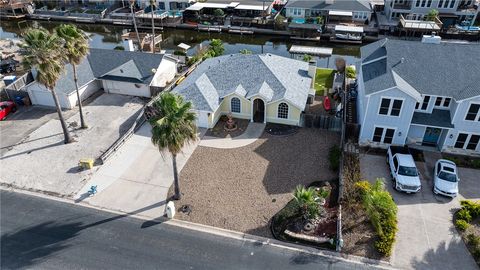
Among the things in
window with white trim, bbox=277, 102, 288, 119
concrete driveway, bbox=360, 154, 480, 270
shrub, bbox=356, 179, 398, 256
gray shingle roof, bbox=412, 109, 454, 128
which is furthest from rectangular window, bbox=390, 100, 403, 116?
window with white trim, bbox=277, 102, 288, 119

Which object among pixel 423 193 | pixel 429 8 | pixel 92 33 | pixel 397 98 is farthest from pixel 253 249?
pixel 92 33

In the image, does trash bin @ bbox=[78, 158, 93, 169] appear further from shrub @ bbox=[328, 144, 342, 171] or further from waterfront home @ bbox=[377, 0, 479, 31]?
waterfront home @ bbox=[377, 0, 479, 31]

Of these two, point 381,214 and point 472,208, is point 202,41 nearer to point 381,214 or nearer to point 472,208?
point 381,214

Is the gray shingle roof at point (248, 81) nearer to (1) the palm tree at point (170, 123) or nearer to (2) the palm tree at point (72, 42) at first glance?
(2) the palm tree at point (72, 42)

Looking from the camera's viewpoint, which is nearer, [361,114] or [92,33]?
[361,114]

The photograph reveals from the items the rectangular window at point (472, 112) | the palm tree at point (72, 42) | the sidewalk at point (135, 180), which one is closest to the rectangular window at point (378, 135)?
the rectangular window at point (472, 112)

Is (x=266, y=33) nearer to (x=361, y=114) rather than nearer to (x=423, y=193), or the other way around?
(x=361, y=114)

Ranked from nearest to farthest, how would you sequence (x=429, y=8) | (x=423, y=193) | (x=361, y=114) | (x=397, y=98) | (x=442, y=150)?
(x=423, y=193) < (x=397, y=98) < (x=442, y=150) < (x=361, y=114) < (x=429, y=8)
